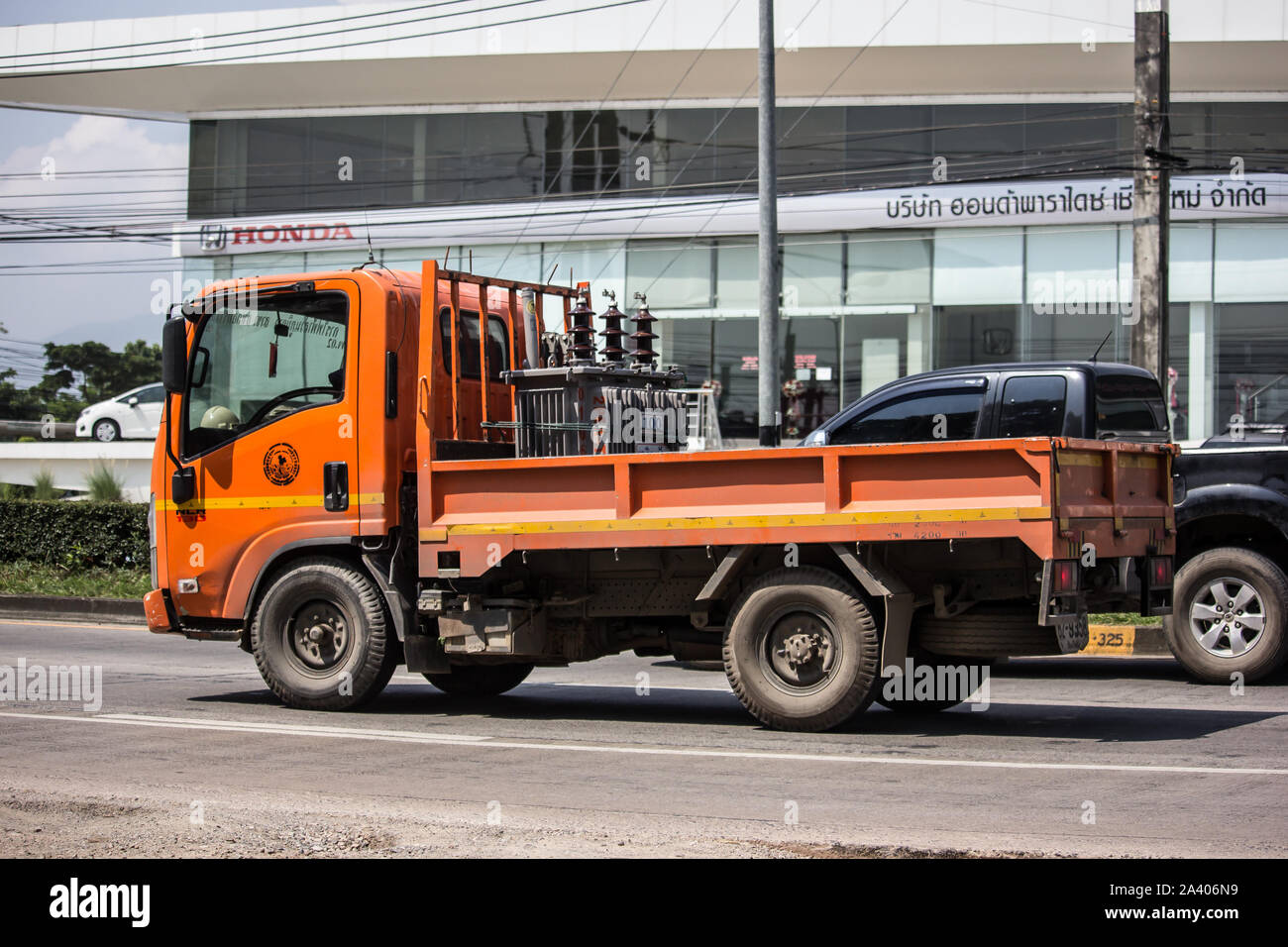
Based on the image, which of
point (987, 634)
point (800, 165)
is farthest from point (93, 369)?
point (987, 634)

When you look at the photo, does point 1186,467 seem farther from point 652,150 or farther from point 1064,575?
point 652,150

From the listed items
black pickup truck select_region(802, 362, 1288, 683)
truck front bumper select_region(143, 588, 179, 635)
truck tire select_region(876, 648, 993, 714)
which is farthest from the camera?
black pickup truck select_region(802, 362, 1288, 683)

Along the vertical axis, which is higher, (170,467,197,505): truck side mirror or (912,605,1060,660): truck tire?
(170,467,197,505): truck side mirror

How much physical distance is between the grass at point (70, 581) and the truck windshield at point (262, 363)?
9.16 m

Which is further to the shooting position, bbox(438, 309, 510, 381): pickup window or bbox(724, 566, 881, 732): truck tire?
bbox(438, 309, 510, 381): pickup window

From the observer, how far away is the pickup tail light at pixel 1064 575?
25.7ft

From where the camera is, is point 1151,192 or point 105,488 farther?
point 105,488

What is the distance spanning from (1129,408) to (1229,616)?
1832 mm

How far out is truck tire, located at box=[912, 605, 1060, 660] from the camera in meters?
8.52

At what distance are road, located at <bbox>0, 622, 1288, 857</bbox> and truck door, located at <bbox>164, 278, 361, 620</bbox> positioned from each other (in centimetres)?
107

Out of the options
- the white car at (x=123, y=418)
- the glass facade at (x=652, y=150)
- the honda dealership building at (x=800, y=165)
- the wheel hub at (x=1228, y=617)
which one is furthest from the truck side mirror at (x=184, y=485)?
the white car at (x=123, y=418)

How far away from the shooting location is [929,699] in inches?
375

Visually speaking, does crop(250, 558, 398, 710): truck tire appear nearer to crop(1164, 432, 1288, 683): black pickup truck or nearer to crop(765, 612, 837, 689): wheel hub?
crop(765, 612, 837, 689): wheel hub
